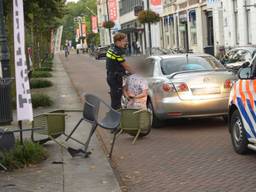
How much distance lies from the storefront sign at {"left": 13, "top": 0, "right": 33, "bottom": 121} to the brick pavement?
147 cm

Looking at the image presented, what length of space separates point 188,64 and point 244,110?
396cm

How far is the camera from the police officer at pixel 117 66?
10.8 metres

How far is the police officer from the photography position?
10.8 metres

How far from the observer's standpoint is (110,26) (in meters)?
78.2

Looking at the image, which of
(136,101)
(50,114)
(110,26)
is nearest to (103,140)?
(136,101)

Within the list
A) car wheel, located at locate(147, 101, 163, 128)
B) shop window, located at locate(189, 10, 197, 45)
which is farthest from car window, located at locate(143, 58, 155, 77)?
shop window, located at locate(189, 10, 197, 45)

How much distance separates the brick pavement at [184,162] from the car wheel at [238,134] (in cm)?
12

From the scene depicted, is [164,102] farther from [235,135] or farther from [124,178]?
[124,178]

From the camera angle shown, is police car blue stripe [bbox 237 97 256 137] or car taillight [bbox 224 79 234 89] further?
car taillight [bbox 224 79 234 89]

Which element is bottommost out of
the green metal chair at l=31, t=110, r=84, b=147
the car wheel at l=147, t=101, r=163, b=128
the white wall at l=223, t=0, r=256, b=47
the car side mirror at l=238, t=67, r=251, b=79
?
the car wheel at l=147, t=101, r=163, b=128

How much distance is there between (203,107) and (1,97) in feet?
13.2

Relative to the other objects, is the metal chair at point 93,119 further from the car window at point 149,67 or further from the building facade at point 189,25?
the building facade at point 189,25

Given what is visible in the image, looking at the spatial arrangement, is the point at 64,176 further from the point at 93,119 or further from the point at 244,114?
the point at 244,114

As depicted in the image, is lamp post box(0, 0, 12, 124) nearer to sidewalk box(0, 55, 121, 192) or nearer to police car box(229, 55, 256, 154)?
sidewalk box(0, 55, 121, 192)
